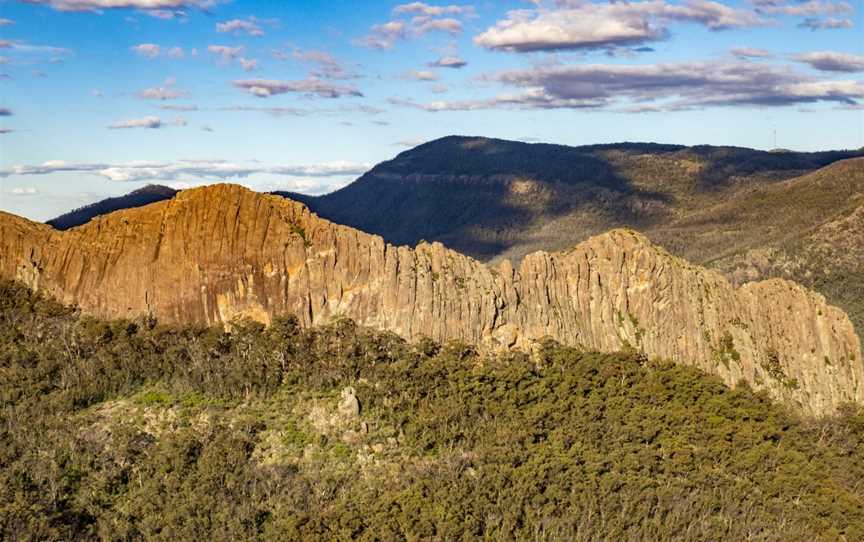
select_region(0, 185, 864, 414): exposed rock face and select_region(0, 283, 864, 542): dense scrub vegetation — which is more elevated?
select_region(0, 185, 864, 414): exposed rock face

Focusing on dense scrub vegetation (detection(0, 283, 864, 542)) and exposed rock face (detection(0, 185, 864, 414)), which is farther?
exposed rock face (detection(0, 185, 864, 414))

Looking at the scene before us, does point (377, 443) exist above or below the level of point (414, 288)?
below

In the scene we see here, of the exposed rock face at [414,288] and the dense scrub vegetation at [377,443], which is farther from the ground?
the exposed rock face at [414,288]

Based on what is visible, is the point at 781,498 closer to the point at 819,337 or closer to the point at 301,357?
the point at 819,337

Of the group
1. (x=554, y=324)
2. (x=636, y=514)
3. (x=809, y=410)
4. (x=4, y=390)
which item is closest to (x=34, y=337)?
(x=4, y=390)
